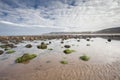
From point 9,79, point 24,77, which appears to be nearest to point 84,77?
point 24,77

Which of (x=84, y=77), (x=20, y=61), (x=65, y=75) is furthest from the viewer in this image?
(x=20, y=61)

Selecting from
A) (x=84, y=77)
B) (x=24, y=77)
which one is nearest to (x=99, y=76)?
(x=84, y=77)

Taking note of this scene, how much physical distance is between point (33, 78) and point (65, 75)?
371 centimetres

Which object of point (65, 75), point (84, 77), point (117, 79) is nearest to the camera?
point (117, 79)

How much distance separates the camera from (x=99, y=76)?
13.4 m

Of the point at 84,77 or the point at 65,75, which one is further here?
the point at 65,75

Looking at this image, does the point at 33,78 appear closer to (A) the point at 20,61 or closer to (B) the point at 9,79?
(B) the point at 9,79

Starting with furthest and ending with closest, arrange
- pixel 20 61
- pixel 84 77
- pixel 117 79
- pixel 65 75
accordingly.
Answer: pixel 20 61 → pixel 65 75 → pixel 84 77 → pixel 117 79

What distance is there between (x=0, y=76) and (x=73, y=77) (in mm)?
8678

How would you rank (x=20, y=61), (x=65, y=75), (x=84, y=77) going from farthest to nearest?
(x=20, y=61)
(x=65, y=75)
(x=84, y=77)

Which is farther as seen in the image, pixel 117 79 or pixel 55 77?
pixel 55 77

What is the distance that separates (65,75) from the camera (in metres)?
14.2

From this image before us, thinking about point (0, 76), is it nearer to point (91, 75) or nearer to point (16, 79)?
point (16, 79)

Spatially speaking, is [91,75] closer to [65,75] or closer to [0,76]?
[65,75]
